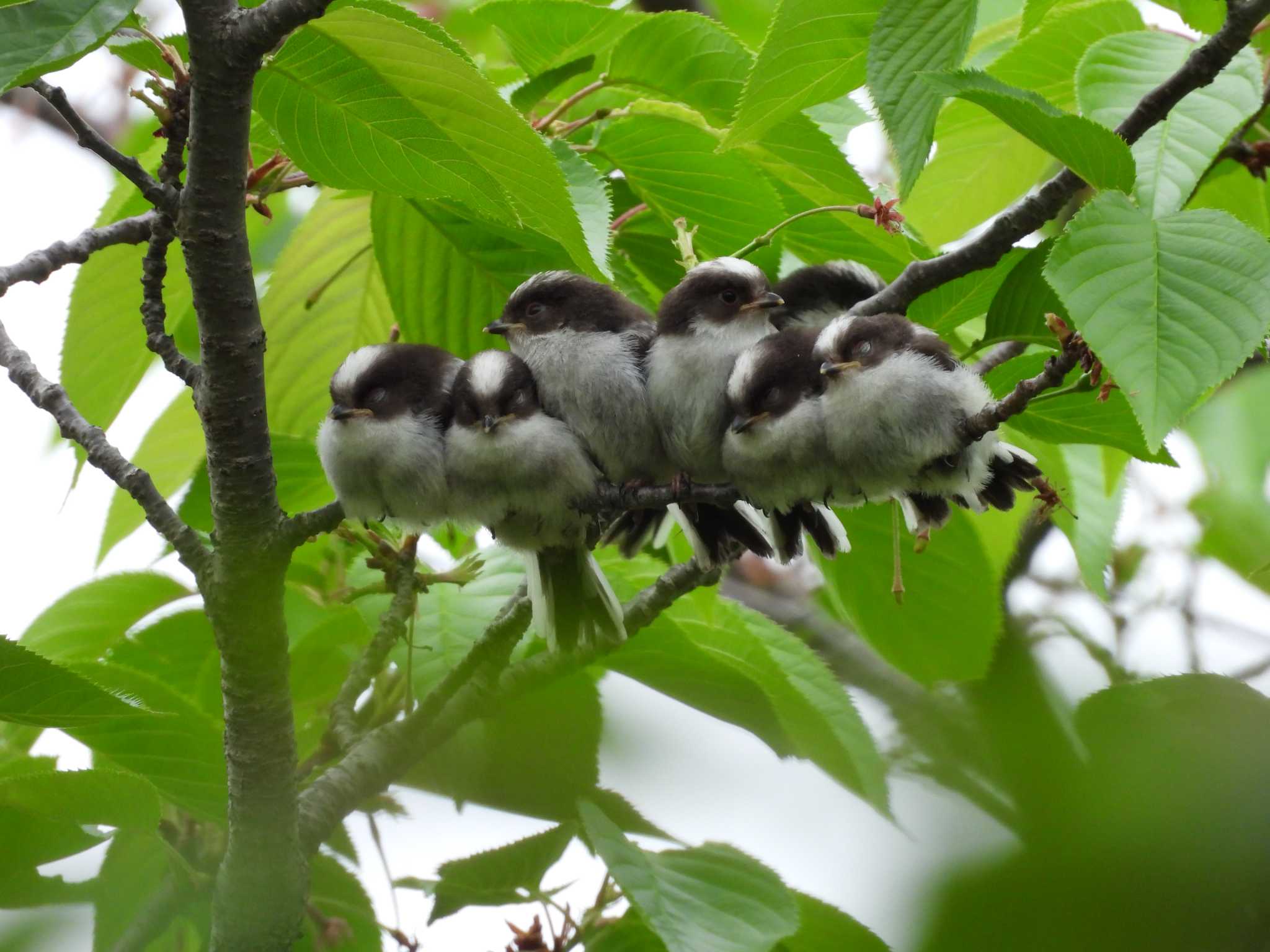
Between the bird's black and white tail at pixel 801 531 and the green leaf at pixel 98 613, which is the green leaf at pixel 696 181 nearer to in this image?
the bird's black and white tail at pixel 801 531

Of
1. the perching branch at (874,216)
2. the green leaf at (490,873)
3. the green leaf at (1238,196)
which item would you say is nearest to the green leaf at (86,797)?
the green leaf at (490,873)

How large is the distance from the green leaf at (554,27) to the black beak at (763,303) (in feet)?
2.42

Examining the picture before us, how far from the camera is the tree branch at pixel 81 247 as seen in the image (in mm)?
2466

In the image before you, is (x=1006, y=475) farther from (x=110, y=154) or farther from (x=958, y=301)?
(x=110, y=154)

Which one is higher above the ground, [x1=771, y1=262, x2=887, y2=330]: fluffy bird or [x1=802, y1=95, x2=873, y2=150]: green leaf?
[x1=802, y1=95, x2=873, y2=150]: green leaf

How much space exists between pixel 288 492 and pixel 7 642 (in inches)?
43.9

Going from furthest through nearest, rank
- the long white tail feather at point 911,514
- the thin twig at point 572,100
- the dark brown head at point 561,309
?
the thin twig at point 572,100 → the dark brown head at point 561,309 → the long white tail feather at point 911,514

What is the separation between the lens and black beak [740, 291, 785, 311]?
2385mm

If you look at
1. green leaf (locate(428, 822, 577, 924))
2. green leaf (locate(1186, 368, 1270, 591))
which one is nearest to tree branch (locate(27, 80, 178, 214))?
green leaf (locate(428, 822, 577, 924))

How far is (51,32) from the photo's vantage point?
145 cm

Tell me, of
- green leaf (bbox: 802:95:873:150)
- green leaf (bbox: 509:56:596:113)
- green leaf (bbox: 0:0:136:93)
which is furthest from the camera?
green leaf (bbox: 802:95:873:150)

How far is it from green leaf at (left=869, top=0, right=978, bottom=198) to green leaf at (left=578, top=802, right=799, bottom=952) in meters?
1.28

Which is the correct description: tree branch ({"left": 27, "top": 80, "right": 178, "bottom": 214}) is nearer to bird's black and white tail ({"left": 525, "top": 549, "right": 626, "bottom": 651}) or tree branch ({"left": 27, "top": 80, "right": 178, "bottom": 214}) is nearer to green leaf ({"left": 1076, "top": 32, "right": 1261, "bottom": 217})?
bird's black and white tail ({"left": 525, "top": 549, "right": 626, "bottom": 651})

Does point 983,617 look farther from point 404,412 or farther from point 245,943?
point 245,943
